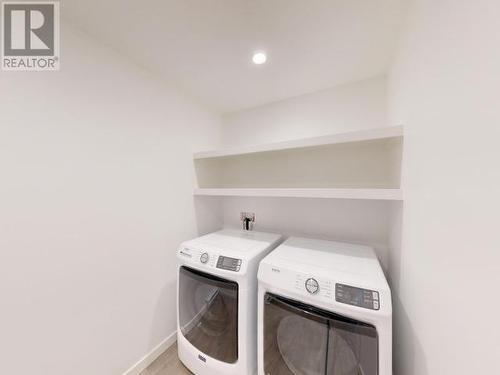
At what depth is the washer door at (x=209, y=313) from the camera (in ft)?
3.52

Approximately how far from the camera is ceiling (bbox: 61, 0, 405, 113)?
34.9 inches

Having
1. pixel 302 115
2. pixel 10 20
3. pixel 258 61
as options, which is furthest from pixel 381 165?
pixel 10 20

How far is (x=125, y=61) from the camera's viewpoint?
3.98 ft

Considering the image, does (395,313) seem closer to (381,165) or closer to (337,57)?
(381,165)

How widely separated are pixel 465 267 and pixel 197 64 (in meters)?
1.68

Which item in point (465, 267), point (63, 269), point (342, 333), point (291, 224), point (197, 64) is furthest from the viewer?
point (291, 224)

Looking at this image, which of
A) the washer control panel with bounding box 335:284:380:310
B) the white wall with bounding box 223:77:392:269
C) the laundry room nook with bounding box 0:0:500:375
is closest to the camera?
the laundry room nook with bounding box 0:0:500:375

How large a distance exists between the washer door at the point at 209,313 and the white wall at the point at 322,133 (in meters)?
0.82

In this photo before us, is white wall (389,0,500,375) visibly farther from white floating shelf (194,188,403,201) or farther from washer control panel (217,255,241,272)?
washer control panel (217,255,241,272)

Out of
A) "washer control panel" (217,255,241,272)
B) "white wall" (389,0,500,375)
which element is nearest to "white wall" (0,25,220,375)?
"washer control panel" (217,255,241,272)

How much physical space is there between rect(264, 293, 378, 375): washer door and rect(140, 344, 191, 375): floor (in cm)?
73

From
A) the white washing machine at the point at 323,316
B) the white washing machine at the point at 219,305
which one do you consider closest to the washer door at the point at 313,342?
the white washing machine at the point at 323,316

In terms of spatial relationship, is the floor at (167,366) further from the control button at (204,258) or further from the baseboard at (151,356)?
the control button at (204,258)

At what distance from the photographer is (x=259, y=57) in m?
1.23
